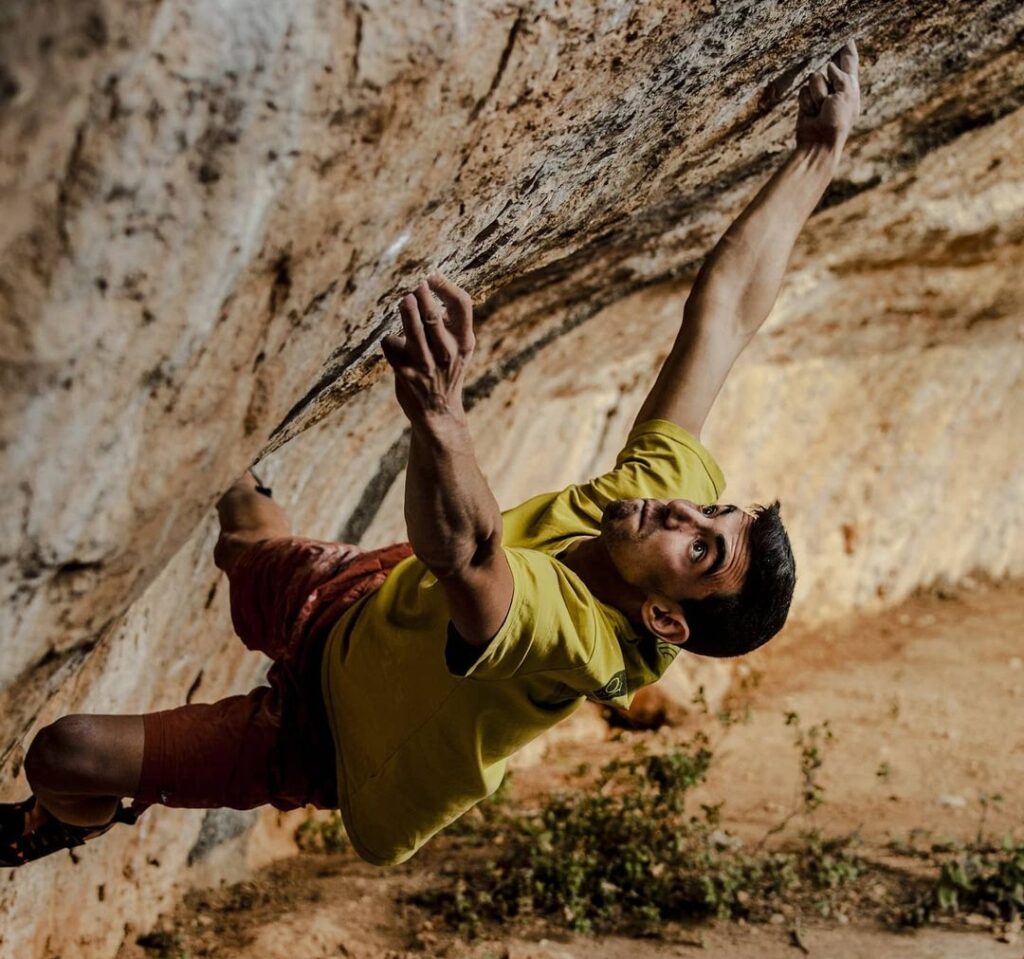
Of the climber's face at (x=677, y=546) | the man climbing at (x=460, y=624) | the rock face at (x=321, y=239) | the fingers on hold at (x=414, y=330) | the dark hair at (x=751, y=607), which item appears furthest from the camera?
the dark hair at (x=751, y=607)

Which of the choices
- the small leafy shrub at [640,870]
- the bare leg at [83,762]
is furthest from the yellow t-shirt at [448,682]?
the small leafy shrub at [640,870]

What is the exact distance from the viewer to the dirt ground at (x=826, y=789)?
390 centimetres

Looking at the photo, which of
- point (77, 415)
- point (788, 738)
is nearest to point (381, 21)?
point (77, 415)

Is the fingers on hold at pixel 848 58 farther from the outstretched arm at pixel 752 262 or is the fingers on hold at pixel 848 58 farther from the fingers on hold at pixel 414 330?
the fingers on hold at pixel 414 330

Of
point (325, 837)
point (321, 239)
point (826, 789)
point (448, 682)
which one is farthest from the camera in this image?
point (826, 789)

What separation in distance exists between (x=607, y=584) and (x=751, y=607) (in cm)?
33

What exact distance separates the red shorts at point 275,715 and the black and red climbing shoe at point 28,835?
0.15 metres

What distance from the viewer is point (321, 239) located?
191 centimetres

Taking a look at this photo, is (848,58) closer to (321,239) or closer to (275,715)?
(321,239)

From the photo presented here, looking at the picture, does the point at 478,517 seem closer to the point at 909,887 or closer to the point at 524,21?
the point at 524,21

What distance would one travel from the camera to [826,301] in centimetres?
585

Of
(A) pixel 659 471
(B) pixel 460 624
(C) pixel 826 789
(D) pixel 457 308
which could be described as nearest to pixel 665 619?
(A) pixel 659 471

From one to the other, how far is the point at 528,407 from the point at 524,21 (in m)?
2.88

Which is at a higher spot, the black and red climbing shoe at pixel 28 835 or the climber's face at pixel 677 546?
the climber's face at pixel 677 546
